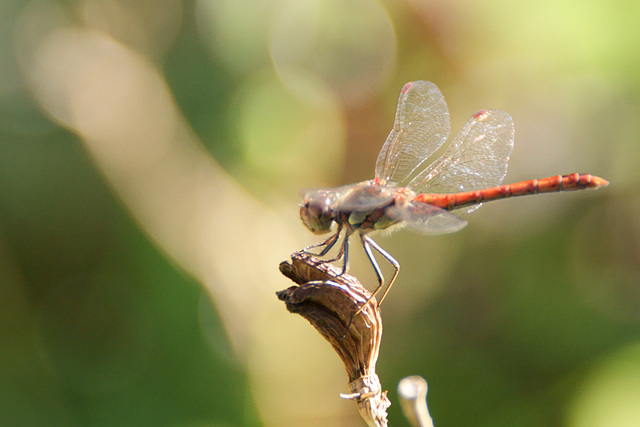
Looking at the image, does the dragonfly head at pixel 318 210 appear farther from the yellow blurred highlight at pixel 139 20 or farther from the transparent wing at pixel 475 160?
the yellow blurred highlight at pixel 139 20

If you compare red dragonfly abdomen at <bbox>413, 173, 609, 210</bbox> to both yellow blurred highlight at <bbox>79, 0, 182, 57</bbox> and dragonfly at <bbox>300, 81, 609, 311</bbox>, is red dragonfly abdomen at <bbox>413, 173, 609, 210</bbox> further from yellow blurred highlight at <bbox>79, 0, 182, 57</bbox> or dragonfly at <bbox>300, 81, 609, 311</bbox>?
yellow blurred highlight at <bbox>79, 0, 182, 57</bbox>

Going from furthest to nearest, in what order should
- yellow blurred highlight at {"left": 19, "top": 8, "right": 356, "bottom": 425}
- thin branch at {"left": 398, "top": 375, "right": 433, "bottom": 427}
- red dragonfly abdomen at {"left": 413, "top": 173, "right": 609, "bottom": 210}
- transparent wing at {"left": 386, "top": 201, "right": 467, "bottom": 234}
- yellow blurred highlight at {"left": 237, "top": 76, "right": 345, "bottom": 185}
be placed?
yellow blurred highlight at {"left": 237, "top": 76, "right": 345, "bottom": 185} < yellow blurred highlight at {"left": 19, "top": 8, "right": 356, "bottom": 425} < red dragonfly abdomen at {"left": 413, "top": 173, "right": 609, "bottom": 210} < transparent wing at {"left": 386, "top": 201, "right": 467, "bottom": 234} < thin branch at {"left": 398, "top": 375, "right": 433, "bottom": 427}

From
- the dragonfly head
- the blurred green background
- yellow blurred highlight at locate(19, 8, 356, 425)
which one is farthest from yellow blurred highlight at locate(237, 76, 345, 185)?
the dragonfly head

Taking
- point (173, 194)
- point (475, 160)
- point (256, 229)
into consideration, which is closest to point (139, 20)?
point (173, 194)

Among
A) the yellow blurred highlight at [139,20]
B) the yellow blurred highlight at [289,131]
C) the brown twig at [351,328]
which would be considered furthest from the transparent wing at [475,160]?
the yellow blurred highlight at [139,20]

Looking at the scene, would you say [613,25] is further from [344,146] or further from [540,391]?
[540,391]

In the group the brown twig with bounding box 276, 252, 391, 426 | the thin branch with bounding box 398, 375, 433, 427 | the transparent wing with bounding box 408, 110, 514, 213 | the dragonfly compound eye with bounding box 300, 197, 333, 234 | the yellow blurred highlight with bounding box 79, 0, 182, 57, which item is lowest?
the thin branch with bounding box 398, 375, 433, 427

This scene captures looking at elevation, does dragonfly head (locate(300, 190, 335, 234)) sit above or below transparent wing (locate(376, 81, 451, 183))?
below
